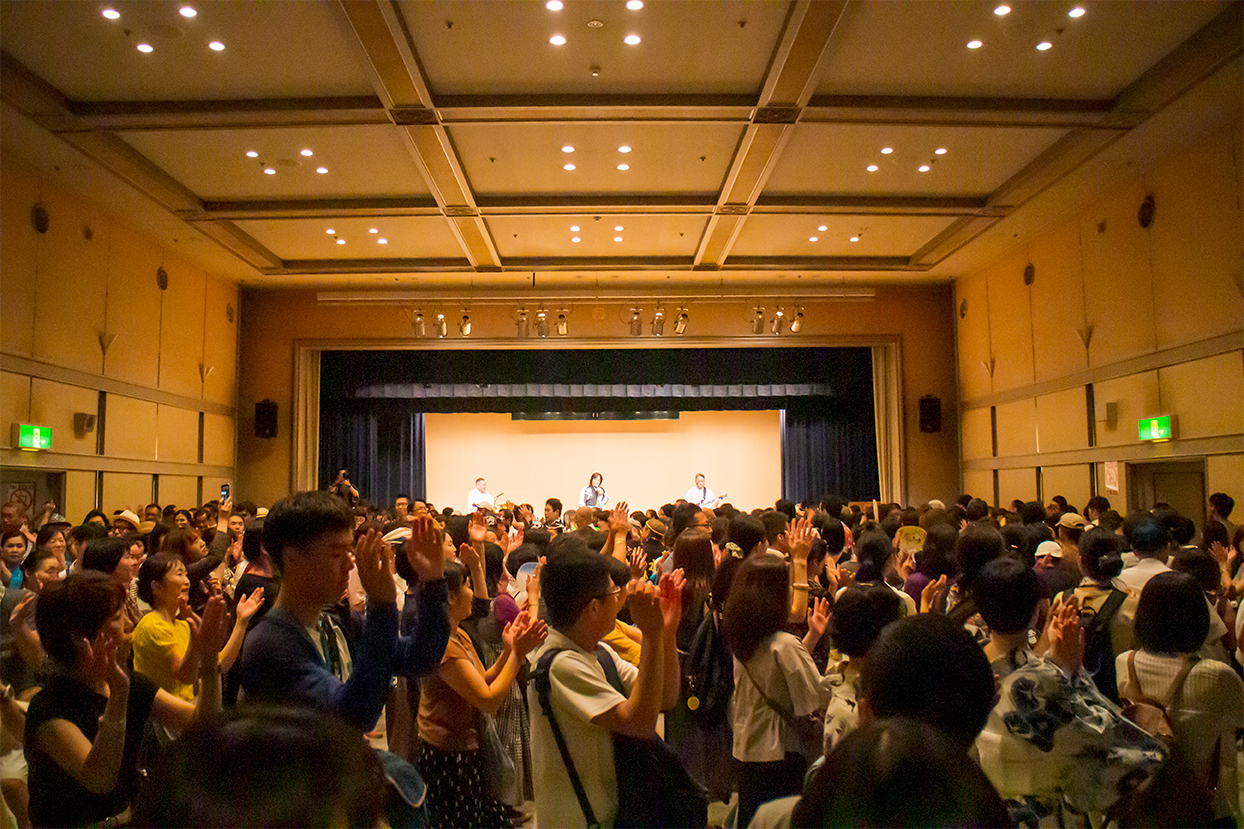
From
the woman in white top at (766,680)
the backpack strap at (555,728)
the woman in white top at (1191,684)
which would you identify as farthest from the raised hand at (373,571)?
the woman in white top at (1191,684)

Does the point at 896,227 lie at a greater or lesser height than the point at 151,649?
greater

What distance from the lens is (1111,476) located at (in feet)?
36.3

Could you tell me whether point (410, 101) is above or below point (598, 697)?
above

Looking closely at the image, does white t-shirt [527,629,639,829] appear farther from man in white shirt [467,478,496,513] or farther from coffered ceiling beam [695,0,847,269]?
man in white shirt [467,478,496,513]

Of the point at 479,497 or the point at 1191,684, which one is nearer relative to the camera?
the point at 1191,684

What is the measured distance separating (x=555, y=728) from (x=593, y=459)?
15.9 meters

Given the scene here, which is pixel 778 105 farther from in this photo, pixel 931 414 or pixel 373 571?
pixel 931 414

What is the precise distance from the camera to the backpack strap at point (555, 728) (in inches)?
86.6

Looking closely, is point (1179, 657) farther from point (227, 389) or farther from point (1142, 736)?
point (227, 389)

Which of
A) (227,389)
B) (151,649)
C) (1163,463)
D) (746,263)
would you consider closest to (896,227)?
(746,263)

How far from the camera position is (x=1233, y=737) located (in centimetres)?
256

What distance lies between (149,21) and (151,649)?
237 inches

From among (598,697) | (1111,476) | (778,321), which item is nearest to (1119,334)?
(1111,476)

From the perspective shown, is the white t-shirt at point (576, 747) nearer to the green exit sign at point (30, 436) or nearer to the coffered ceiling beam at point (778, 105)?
the coffered ceiling beam at point (778, 105)
